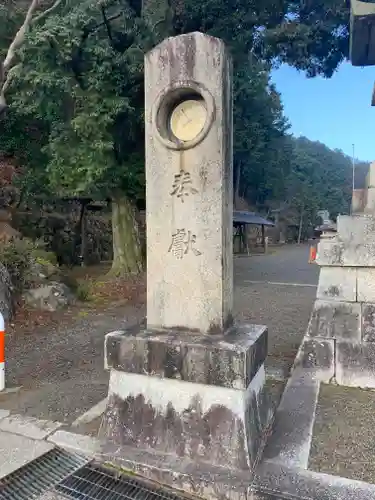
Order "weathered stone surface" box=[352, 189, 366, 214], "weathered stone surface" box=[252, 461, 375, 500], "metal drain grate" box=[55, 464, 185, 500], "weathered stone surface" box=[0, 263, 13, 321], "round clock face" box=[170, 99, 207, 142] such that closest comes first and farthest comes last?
"weathered stone surface" box=[252, 461, 375, 500], "metal drain grate" box=[55, 464, 185, 500], "round clock face" box=[170, 99, 207, 142], "weathered stone surface" box=[352, 189, 366, 214], "weathered stone surface" box=[0, 263, 13, 321]

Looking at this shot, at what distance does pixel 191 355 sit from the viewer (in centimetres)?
258

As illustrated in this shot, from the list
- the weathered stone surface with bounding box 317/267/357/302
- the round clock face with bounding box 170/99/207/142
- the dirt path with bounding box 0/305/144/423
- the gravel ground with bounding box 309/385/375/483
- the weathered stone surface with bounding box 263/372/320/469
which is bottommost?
the dirt path with bounding box 0/305/144/423

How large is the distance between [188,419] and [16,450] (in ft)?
4.35

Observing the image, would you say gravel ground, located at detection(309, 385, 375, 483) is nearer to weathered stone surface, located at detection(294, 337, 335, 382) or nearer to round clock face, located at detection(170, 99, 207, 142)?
weathered stone surface, located at detection(294, 337, 335, 382)

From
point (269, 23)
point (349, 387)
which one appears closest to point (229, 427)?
point (349, 387)

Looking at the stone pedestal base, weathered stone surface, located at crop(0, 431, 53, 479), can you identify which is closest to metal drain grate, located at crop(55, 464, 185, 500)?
the stone pedestal base

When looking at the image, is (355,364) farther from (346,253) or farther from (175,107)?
(175,107)

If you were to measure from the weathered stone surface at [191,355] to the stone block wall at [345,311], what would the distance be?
4.57ft

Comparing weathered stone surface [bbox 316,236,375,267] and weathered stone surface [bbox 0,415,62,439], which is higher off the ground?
weathered stone surface [bbox 316,236,375,267]

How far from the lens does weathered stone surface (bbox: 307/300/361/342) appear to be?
390 cm

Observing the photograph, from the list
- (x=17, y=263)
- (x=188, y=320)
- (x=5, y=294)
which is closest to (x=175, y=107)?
(x=188, y=320)

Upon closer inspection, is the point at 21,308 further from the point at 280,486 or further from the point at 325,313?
the point at 280,486

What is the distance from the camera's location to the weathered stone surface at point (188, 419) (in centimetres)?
248

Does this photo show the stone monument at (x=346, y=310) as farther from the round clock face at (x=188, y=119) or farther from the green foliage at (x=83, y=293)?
the green foliage at (x=83, y=293)
